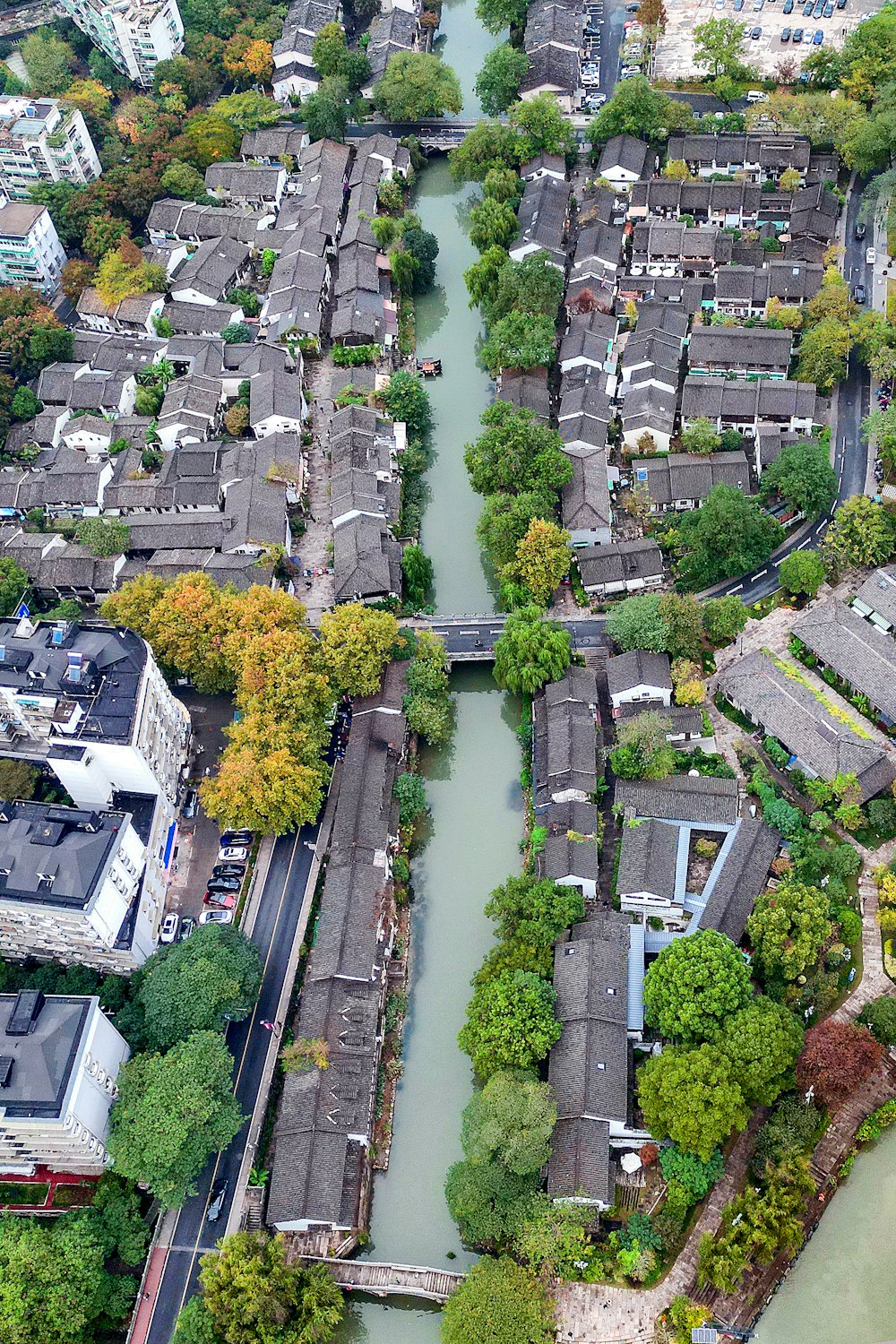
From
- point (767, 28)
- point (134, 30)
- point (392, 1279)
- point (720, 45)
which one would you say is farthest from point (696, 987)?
point (134, 30)

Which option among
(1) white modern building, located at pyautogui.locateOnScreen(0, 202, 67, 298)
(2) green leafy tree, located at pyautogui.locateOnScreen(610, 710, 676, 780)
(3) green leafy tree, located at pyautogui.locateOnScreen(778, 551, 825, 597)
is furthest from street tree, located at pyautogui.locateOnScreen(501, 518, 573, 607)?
(1) white modern building, located at pyautogui.locateOnScreen(0, 202, 67, 298)

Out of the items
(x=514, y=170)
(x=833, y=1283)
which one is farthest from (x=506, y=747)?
(x=514, y=170)

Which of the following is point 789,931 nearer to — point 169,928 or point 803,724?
point 803,724

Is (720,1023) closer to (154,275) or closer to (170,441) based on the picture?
(170,441)

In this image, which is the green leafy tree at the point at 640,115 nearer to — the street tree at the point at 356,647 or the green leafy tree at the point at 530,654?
the green leafy tree at the point at 530,654

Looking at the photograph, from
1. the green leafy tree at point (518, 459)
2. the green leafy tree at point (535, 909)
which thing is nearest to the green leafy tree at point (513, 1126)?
the green leafy tree at point (535, 909)

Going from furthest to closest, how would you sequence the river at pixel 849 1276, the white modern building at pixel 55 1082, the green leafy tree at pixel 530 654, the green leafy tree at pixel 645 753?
the green leafy tree at pixel 530 654
the green leafy tree at pixel 645 753
the white modern building at pixel 55 1082
the river at pixel 849 1276

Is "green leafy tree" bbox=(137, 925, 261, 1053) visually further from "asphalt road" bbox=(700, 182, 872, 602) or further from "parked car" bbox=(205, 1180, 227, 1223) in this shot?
"asphalt road" bbox=(700, 182, 872, 602)
